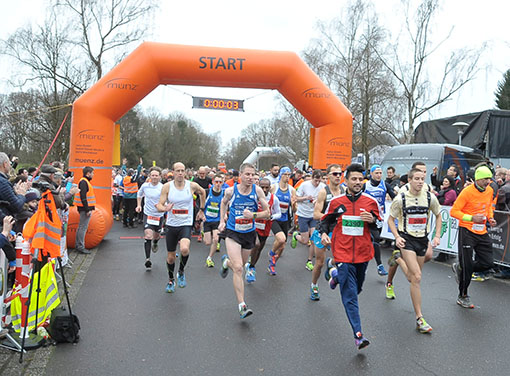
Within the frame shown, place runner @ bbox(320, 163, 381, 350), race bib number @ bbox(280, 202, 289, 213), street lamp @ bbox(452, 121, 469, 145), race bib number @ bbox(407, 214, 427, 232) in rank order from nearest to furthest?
runner @ bbox(320, 163, 381, 350)
race bib number @ bbox(407, 214, 427, 232)
race bib number @ bbox(280, 202, 289, 213)
street lamp @ bbox(452, 121, 469, 145)

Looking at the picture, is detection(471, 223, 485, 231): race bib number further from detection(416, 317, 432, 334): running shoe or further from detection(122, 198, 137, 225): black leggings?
detection(122, 198, 137, 225): black leggings

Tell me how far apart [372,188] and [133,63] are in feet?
21.0

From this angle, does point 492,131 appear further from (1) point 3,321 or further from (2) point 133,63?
(1) point 3,321

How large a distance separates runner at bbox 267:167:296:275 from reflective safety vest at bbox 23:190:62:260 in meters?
4.15

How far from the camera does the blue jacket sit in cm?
448

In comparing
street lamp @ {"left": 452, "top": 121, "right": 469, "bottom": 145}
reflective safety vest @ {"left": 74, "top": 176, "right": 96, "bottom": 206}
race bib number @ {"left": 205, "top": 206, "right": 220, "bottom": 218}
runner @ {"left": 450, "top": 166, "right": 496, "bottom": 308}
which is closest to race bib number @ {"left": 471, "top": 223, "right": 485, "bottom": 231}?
runner @ {"left": 450, "top": 166, "right": 496, "bottom": 308}

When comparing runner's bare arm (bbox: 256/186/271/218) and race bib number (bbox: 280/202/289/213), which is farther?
race bib number (bbox: 280/202/289/213)

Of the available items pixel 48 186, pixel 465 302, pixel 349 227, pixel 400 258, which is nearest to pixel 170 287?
pixel 48 186

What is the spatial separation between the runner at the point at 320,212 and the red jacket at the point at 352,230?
27.6 inches

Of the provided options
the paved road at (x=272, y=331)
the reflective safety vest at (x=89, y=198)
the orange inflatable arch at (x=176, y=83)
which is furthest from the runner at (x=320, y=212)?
the reflective safety vest at (x=89, y=198)

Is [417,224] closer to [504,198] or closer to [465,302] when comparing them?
[465,302]

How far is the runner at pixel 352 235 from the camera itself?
4734mm

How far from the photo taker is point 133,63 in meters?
10.5

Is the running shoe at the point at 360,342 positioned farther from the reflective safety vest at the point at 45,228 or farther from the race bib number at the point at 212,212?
the race bib number at the point at 212,212
